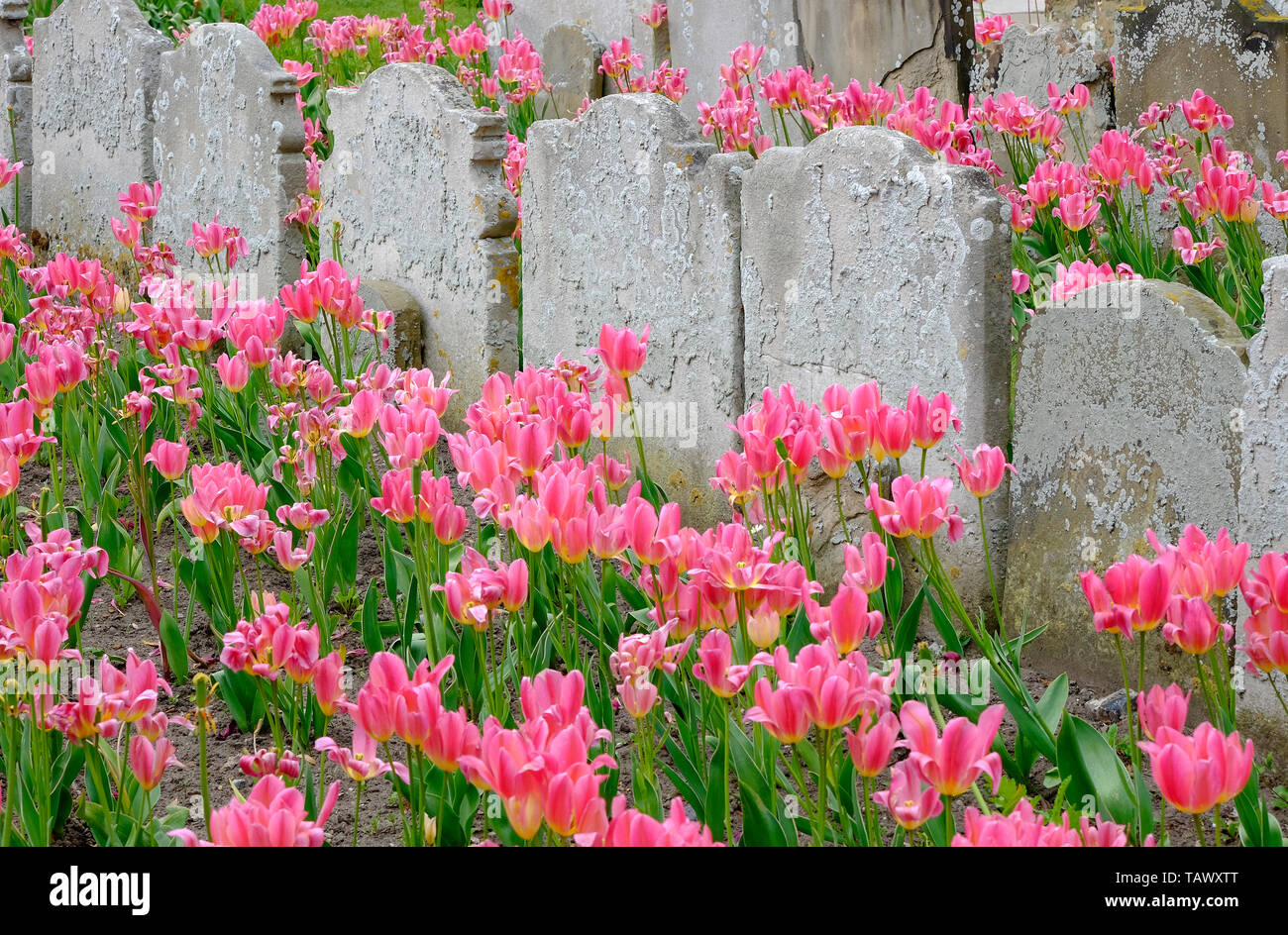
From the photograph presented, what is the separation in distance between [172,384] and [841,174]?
1.54 meters

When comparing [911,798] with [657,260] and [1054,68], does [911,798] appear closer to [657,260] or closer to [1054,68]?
[657,260]

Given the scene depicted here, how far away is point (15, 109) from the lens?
6.66 m

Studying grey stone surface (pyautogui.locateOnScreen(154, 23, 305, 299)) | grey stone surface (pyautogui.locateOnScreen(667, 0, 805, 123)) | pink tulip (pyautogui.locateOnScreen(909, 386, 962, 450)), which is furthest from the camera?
grey stone surface (pyautogui.locateOnScreen(667, 0, 805, 123))

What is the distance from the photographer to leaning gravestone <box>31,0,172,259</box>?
5.51 m

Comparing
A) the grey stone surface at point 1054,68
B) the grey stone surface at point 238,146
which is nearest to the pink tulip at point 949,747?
the grey stone surface at point 238,146

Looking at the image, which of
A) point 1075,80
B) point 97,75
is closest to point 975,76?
point 1075,80

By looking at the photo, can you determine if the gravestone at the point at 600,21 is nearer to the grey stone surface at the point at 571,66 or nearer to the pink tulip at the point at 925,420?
the grey stone surface at the point at 571,66

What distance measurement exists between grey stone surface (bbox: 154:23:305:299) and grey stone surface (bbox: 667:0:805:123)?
8.79ft

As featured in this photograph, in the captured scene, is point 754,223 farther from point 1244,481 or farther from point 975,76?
point 975,76

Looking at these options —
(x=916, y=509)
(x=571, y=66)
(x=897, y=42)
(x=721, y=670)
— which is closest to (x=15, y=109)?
(x=571, y=66)

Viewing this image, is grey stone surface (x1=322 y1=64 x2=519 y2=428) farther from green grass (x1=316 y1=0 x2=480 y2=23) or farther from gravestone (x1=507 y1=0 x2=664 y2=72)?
green grass (x1=316 y1=0 x2=480 y2=23)

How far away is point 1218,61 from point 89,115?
4.43 m

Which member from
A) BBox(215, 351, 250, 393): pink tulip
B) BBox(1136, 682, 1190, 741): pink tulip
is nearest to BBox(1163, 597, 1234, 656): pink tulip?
BBox(1136, 682, 1190, 741): pink tulip

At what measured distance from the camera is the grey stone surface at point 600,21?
7766 mm
